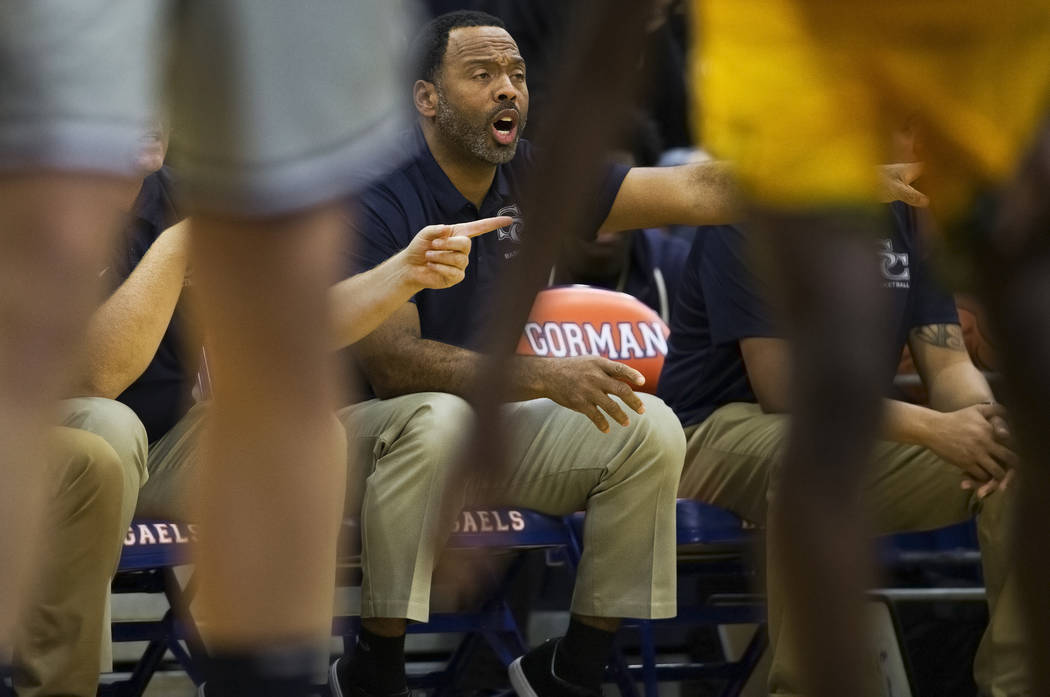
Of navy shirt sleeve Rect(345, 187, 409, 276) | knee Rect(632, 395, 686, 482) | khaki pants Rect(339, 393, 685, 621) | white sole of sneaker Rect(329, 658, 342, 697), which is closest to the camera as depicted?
khaki pants Rect(339, 393, 685, 621)

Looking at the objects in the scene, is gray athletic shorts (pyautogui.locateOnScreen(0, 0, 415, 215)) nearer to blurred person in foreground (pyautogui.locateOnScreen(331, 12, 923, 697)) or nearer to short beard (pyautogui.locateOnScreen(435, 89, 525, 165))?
blurred person in foreground (pyautogui.locateOnScreen(331, 12, 923, 697))

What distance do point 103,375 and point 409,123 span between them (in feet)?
4.13

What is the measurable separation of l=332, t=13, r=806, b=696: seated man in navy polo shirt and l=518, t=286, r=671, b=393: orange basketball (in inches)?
6.5

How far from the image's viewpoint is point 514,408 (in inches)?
113

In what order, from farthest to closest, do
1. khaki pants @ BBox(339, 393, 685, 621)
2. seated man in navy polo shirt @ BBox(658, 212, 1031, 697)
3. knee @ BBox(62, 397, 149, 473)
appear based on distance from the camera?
seated man in navy polo shirt @ BBox(658, 212, 1031, 697) < khaki pants @ BBox(339, 393, 685, 621) < knee @ BBox(62, 397, 149, 473)

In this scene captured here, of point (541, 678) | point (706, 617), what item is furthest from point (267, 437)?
point (706, 617)

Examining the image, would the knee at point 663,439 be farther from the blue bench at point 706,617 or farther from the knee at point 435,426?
the knee at point 435,426

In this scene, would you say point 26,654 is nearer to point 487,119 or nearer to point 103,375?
point 103,375

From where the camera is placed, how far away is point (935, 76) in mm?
1662

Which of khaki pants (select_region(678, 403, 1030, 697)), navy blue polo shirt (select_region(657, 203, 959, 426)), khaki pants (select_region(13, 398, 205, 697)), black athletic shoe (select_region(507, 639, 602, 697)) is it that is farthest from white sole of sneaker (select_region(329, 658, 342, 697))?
navy blue polo shirt (select_region(657, 203, 959, 426))

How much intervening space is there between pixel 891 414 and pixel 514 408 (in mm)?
1308

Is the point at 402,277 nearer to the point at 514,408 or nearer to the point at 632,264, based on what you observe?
the point at 514,408

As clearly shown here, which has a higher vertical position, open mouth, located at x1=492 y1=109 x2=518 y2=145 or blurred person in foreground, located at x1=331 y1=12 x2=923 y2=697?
open mouth, located at x1=492 y1=109 x2=518 y2=145

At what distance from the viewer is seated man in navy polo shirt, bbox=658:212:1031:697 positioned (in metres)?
3.64
